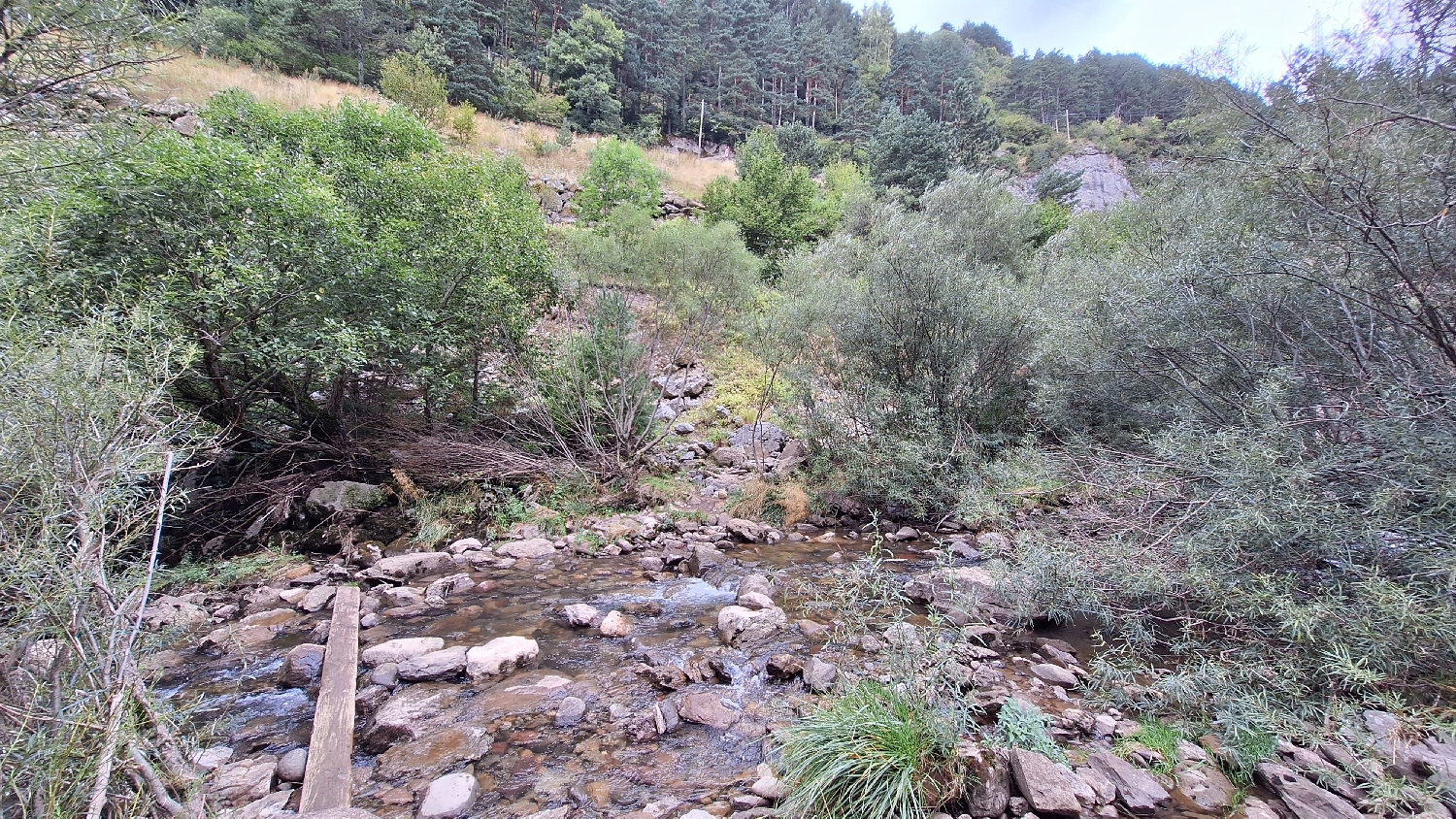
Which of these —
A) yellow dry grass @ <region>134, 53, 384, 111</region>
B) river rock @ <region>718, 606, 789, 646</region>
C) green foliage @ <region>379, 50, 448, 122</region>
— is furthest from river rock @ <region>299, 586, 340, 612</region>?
green foliage @ <region>379, 50, 448, 122</region>

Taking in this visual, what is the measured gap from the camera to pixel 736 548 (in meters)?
8.70

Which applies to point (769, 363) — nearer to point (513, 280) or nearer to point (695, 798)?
point (513, 280)

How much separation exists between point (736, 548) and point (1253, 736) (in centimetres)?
620

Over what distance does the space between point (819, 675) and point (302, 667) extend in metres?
4.71

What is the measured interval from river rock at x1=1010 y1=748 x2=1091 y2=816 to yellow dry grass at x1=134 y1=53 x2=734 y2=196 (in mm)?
21421

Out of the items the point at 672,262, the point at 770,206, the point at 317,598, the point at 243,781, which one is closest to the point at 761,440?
the point at 672,262

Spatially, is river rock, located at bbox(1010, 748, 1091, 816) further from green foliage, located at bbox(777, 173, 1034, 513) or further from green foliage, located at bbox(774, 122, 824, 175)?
green foliage, located at bbox(774, 122, 824, 175)

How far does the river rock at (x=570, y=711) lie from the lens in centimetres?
416

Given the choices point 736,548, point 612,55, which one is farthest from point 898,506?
point 612,55

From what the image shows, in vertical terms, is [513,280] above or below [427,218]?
below

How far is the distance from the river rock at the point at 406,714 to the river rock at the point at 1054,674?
5.13 meters

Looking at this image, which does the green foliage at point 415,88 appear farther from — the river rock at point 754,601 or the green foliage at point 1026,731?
the green foliage at point 1026,731

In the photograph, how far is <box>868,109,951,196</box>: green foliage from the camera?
89.4ft

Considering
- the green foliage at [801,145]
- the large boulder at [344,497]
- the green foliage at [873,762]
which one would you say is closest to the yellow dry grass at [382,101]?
the green foliage at [801,145]
